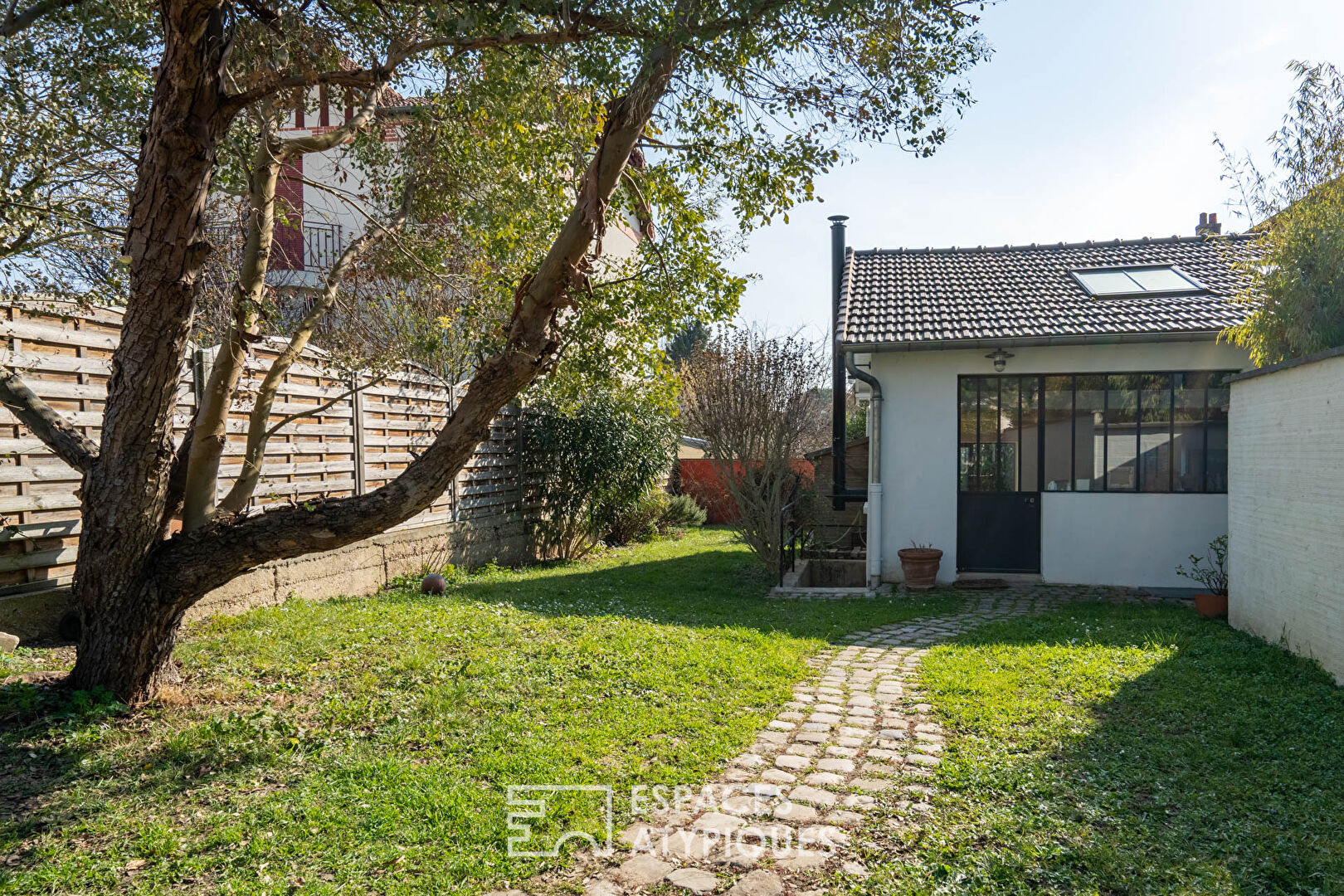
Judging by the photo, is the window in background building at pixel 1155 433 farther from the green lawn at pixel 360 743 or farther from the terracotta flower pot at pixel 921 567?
the green lawn at pixel 360 743

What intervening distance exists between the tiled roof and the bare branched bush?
4.84ft

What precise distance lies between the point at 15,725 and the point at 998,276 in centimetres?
1321

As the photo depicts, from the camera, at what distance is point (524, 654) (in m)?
6.14

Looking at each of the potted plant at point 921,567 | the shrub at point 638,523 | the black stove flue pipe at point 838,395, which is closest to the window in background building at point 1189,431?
the potted plant at point 921,567

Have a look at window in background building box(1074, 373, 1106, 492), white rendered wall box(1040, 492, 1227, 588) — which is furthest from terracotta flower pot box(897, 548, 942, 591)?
window in background building box(1074, 373, 1106, 492)

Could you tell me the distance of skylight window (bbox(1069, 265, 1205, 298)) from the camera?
471 inches

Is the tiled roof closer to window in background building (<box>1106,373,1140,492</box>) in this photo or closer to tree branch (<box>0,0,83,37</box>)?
window in background building (<box>1106,373,1140,492</box>)

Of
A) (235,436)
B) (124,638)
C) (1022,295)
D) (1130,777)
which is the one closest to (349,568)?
(235,436)

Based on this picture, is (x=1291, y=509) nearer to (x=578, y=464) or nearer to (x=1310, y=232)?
(x=1310, y=232)

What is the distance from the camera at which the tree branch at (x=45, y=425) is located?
4555 millimetres

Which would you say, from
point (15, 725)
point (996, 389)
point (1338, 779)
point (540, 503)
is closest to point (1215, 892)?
point (1338, 779)

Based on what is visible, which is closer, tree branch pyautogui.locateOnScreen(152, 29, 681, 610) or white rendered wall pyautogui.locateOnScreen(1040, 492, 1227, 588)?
tree branch pyautogui.locateOnScreen(152, 29, 681, 610)

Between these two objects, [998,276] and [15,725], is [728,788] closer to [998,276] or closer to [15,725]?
[15,725]

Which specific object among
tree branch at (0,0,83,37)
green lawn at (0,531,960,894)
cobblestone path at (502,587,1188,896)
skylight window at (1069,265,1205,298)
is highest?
skylight window at (1069,265,1205,298)
